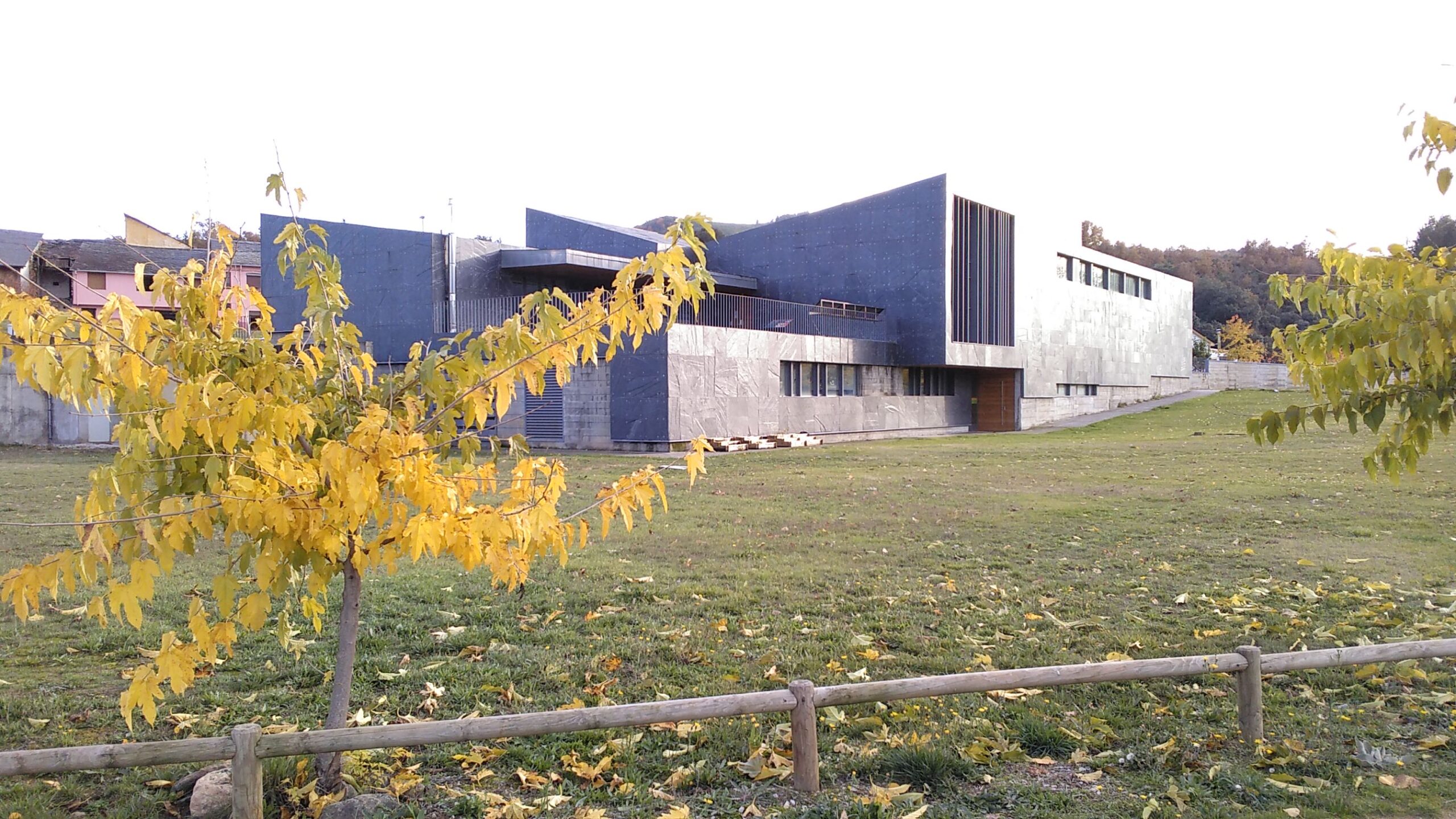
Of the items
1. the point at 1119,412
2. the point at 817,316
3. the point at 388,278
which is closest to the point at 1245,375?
the point at 1119,412

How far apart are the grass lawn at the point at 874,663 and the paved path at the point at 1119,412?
1117 inches

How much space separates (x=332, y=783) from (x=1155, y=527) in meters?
11.0

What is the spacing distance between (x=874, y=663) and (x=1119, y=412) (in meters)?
45.3

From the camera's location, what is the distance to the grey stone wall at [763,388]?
27453 mm

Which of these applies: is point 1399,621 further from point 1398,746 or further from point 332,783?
point 332,783

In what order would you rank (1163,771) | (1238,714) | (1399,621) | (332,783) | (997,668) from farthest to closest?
(1399,621) → (997,668) → (1238,714) → (1163,771) → (332,783)

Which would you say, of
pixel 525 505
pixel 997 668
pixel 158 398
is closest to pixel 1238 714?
pixel 997 668

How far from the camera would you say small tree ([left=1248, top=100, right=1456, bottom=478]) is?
4.42 meters

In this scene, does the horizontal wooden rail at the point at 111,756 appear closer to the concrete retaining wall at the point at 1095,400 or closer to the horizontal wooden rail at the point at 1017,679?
the horizontal wooden rail at the point at 1017,679

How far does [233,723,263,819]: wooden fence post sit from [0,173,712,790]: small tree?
0.36 metres

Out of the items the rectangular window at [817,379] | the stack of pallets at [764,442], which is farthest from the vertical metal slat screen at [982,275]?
the stack of pallets at [764,442]

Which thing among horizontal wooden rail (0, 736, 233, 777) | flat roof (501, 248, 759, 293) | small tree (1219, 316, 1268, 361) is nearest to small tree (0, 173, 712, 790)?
horizontal wooden rail (0, 736, 233, 777)

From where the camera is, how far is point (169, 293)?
4.20 m

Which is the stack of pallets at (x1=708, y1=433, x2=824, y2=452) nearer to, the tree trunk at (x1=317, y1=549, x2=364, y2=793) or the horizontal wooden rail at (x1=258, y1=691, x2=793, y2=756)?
the tree trunk at (x1=317, y1=549, x2=364, y2=793)
